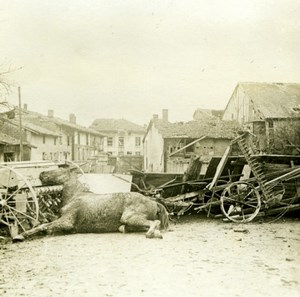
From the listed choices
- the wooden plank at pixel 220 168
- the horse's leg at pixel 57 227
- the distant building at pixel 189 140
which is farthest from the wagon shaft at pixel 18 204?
the distant building at pixel 189 140

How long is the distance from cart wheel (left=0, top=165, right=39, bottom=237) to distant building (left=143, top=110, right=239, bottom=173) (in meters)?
22.3

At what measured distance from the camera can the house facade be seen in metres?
26.2

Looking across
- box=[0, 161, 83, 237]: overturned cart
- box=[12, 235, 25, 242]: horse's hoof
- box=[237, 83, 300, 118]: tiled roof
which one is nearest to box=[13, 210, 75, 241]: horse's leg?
box=[12, 235, 25, 242]: horse's hoof

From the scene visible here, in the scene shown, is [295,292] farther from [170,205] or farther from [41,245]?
[170,205]

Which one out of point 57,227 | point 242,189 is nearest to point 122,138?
point 242,189

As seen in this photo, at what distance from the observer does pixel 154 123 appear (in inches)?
1428

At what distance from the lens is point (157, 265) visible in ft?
18.0

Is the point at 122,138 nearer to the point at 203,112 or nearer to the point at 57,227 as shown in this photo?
the point at 203,112

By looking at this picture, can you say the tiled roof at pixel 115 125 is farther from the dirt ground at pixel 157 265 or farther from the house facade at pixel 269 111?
the dirt ground at pixel 157 265

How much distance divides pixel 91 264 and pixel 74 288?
974mm

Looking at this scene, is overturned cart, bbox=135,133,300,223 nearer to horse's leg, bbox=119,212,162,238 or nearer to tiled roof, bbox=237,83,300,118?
horse's leg, bbox=119,212,162,238

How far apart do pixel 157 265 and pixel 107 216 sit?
8.95 feet

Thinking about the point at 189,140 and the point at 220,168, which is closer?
the point at 220,168

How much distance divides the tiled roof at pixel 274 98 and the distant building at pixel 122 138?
3491 cm
